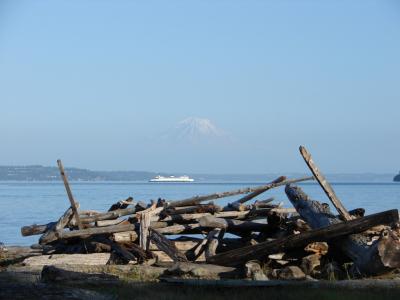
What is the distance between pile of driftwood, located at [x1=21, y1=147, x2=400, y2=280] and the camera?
14461mm

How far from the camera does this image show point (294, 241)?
15156 millimetres

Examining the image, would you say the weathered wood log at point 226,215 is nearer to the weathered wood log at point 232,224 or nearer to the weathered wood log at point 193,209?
the weathered wood log at point 193,209

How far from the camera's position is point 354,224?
14.5 metres

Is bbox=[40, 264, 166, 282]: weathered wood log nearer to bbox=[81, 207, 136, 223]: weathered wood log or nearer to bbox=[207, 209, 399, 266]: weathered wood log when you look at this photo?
bbox=[207, 209, 399, 266]: weathered wood log

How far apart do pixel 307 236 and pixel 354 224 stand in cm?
90

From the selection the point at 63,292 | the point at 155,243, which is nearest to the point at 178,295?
the point at 63,292

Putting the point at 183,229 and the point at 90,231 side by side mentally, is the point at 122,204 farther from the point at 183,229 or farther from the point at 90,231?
the point at 90,231

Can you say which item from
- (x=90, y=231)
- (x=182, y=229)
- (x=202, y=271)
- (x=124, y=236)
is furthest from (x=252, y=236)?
(x=202, y=271)

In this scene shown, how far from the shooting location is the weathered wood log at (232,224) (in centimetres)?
1734

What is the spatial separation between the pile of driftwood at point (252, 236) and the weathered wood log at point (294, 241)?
17 mm

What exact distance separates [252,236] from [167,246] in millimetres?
2286

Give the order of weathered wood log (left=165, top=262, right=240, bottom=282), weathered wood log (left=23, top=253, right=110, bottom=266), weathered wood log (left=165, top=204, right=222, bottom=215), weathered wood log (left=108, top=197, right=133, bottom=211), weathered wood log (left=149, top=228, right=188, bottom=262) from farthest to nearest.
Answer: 1. weathered wood log (left=108, top=197, right=133, bottom=211)
2. weathered wood log (left=165, top=204, right=222, bottom=215)
3. weathered wood log (left=23, top=253, right=110, bottom=266)
4. weathered wood log (left=149, top=228, right=188, bottom=262)
5. weathered wood log (left=165, top=262, right=240, bottom=282)

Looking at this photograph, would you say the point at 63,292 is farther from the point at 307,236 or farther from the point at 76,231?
the point at 76,231

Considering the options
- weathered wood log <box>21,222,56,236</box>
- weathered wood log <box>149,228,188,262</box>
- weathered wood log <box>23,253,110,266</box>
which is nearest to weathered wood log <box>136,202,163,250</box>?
weathered wood log <box>149,228,188,262</box>
